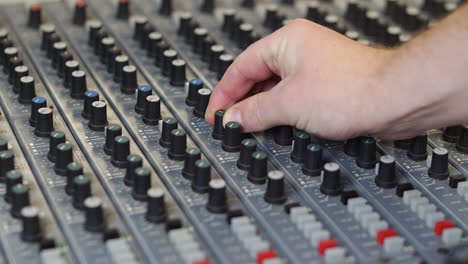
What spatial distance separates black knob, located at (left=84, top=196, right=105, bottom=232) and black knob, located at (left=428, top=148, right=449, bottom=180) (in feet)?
2.31

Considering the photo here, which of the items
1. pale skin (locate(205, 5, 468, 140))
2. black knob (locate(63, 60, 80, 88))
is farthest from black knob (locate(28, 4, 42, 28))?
pale skin (locate(205, 5, 468, 140))

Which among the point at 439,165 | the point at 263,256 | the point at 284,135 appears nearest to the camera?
the point at 263,256

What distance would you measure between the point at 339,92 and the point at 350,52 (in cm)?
11

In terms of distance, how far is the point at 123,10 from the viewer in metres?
2.61

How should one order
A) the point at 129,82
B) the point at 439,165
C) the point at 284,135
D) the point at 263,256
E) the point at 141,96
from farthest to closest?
the point at 129,82 < the point at 141,96 < the point at 284,135 < the point at 439,165 < the point at 263,256

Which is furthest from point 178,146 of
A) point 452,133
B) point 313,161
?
point 452,133

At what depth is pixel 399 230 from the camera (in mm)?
1571

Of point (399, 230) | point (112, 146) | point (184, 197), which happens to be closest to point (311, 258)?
point (399, 230)

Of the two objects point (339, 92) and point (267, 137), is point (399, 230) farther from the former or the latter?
point (267, 137)

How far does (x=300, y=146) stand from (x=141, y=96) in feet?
1.40

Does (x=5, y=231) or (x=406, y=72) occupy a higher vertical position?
(x=406, y=72)

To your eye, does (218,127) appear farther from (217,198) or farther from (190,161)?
(217,198)

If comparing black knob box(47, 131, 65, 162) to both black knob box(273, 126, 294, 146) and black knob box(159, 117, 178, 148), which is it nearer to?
black knob box(159, 117, 178, 148)

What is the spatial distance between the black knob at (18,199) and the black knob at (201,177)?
0.33m
